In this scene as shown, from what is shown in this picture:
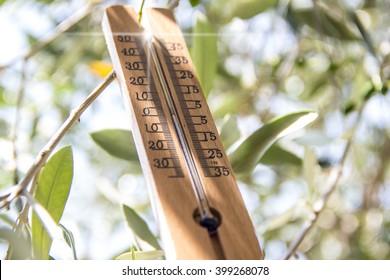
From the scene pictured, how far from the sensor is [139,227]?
2.62ft

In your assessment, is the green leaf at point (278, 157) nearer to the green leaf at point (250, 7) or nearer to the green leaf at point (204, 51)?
the green leaf at point (204, 51)

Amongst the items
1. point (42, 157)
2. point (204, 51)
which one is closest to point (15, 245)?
point (42, 157)

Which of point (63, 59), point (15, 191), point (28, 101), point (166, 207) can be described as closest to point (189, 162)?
point (166, 207)

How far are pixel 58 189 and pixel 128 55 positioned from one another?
0.57 feet

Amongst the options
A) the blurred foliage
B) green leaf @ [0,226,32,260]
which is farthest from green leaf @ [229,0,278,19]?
green leaf @ [0,226,32,260]

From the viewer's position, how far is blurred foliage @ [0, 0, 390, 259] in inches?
36.4

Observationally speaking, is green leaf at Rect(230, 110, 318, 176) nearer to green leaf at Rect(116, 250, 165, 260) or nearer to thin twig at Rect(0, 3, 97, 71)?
green leaf at Rect(116, 250, 165, 260)

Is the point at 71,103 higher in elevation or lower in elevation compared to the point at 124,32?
higher

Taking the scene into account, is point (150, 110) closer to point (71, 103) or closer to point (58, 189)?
point (58, 189)

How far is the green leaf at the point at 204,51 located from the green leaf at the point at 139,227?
8.6 inches

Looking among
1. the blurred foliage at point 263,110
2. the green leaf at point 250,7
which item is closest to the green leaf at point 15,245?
the blurred foliage at point 263,110

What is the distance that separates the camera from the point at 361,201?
180 cm

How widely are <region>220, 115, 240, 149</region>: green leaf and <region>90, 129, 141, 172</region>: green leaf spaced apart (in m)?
0.13

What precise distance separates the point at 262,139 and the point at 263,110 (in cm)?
74
